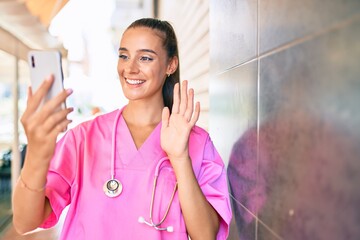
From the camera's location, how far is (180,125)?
1.12 m

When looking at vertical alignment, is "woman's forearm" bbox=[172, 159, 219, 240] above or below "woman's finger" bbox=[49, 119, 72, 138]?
below

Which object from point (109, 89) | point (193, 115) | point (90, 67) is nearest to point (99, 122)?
point (193, 115)

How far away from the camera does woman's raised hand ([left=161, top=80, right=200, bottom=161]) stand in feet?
3.63

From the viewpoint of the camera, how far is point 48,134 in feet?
2.82

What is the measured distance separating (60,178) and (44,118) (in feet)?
1.20

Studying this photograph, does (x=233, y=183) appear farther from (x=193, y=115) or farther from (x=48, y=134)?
(x=48, y=134)

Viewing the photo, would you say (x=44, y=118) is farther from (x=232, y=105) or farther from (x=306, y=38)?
(x=232, y=105)

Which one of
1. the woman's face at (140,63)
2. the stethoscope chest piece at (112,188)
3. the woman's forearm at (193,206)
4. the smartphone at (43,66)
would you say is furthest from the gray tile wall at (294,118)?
the smartphone at (43,66)

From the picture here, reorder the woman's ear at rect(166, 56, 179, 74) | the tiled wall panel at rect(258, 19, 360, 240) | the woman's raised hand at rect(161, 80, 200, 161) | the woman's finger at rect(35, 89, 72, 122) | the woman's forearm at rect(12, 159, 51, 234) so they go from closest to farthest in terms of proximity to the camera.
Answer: the tiled wall panel at rect(258, 19, 360, 240) → the woman's finger at rect(35, 89, 72, 122) → the woman's forearm at rect(12, 159, 51, 234) → the woman's raised hand at rect(161, 80, 200, 161) → the woman's ear at rect(166, 56, 179, 74)

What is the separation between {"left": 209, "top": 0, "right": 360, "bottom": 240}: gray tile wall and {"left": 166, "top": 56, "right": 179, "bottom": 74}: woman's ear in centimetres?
21

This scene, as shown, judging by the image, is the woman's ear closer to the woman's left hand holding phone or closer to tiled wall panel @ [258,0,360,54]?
tiled wall panel @ [258,0,360,54]

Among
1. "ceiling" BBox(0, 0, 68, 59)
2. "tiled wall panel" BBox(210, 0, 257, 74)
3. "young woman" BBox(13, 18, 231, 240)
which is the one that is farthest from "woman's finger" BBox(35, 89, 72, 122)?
"ceiling" BBox(0, 0, 68, 59)

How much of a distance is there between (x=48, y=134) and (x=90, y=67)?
8370 mm

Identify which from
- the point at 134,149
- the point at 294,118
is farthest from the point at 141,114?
the point at 294,118
